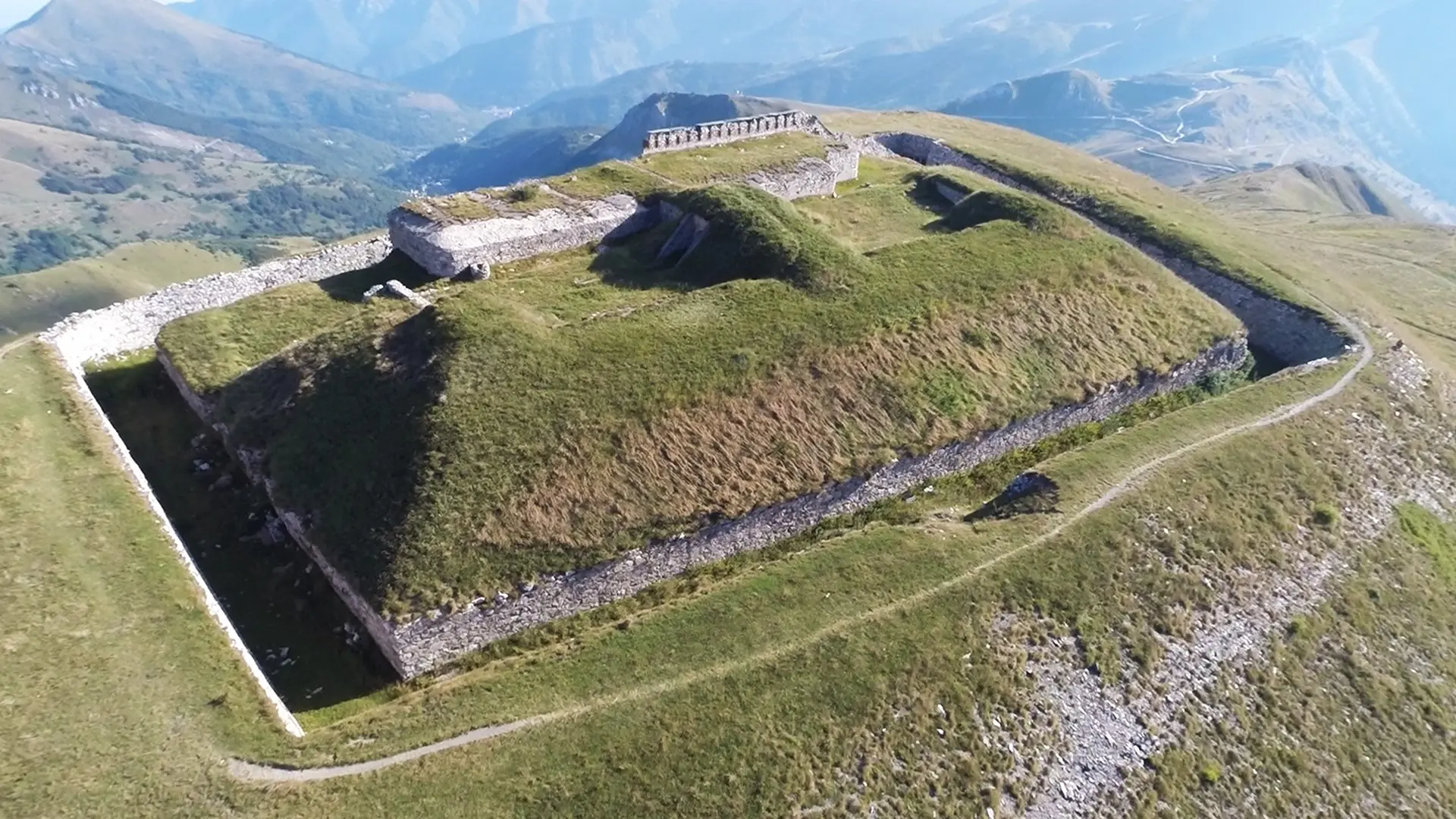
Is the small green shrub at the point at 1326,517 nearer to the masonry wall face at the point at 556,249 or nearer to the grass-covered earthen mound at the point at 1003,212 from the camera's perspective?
the masonry wall face at the point at 556,249

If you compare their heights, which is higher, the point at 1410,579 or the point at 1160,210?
the point at 1160,210

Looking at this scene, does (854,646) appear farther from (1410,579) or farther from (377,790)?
(1410,579)

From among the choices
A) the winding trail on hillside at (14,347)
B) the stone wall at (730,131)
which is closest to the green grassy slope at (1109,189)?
the stone wall at (730,131)

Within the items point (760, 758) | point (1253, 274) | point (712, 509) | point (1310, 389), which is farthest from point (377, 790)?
point (1253, 274)

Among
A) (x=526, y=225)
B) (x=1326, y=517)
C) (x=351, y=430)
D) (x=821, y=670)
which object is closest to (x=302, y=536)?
(x=351, y=430)

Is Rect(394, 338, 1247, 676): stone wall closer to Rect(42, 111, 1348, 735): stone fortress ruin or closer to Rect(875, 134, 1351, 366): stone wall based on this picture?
Rect(42, 111, 1348, 735): stone fortress ruin

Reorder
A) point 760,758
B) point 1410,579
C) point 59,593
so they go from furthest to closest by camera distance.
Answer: point 1410,579, point 59,593, point 760,758

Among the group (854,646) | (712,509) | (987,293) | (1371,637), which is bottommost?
(1371,637)

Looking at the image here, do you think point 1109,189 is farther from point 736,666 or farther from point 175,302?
point 175,302
